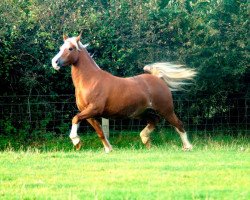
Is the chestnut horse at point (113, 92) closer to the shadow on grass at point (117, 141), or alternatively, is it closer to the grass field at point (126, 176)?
the shadow on grass at point (117, 141)

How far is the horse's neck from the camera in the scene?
15.7 meters

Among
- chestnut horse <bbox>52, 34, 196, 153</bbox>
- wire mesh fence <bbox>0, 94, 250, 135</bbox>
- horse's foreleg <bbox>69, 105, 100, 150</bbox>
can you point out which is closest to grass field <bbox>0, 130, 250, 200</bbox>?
horse's foreleg <bbox>69, 105, 100, 150</bbox>

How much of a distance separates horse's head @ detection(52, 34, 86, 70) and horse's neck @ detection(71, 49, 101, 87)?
168 mm

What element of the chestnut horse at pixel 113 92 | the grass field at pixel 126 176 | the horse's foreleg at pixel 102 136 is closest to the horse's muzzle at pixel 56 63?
the chestnut horse at pixel 113 92

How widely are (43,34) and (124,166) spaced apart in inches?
315

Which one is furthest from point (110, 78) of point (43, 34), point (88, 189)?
point (88, 189)

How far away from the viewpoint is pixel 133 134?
64.4 ft

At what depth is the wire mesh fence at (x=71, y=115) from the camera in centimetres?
1911

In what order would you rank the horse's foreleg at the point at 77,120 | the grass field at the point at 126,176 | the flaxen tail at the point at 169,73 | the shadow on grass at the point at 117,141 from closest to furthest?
the grass field at the point at 126,176
the horse's foreleg at the point at 77,120
the flaxen tail at the point at 169,73
the shadow on grass at the point at 117,141

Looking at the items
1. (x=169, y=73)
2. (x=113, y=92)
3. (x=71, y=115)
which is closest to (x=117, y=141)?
(x=71, y=115)

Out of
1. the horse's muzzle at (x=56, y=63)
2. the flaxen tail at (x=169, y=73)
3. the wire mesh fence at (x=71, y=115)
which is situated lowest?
the wire mesh fence at (x=71, y=115)

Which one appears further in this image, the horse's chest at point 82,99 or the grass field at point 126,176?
the horse's chest at point 82,99

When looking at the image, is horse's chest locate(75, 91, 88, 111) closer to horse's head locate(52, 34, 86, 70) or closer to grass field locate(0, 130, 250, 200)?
horse's head locate(52, 34, 86, 70)

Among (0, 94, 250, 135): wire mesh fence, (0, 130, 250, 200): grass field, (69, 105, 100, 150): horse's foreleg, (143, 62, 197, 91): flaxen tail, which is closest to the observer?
(0, 130, 250, 200): grass field
